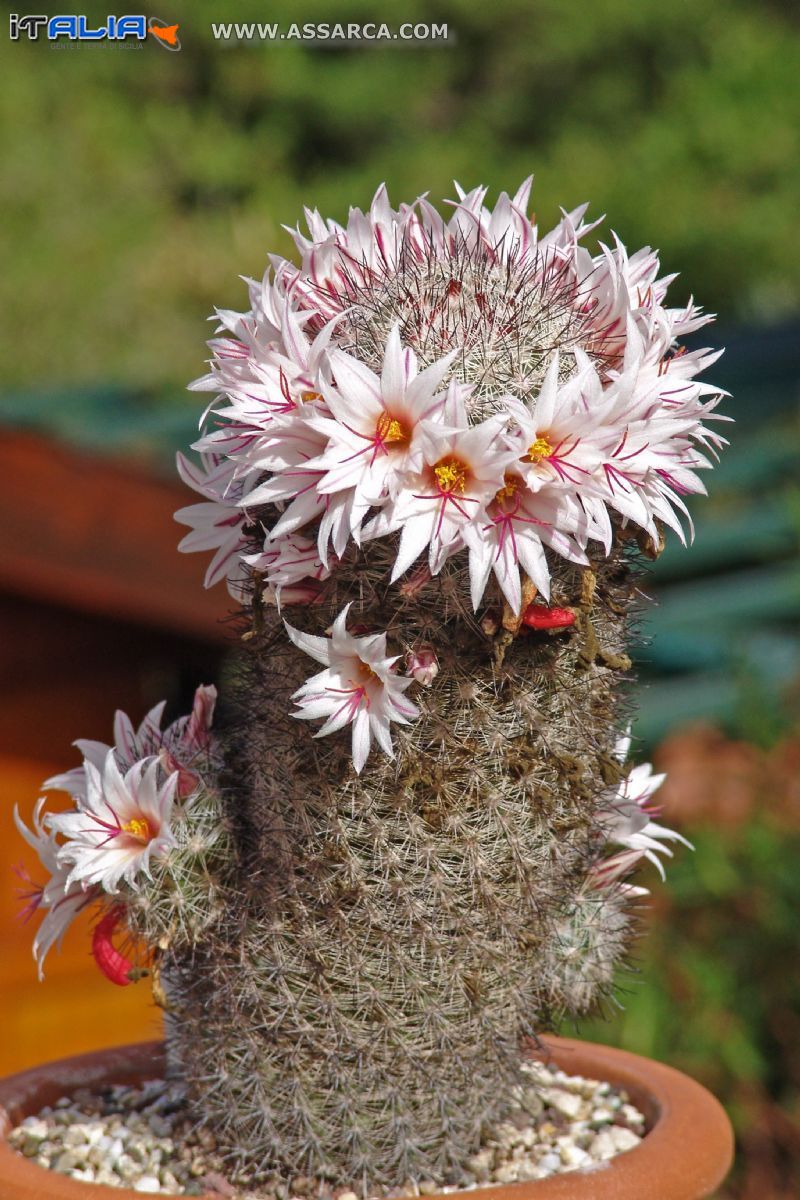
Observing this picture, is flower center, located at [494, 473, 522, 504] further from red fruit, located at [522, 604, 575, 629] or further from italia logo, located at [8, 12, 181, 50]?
italia logo, located at [8, 12, 181, 50]

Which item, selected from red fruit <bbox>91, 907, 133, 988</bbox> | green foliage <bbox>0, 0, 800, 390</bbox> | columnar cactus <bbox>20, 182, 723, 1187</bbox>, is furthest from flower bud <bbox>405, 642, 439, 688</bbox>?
green foliage <bbox>0, 0, 800, 390</bbox>

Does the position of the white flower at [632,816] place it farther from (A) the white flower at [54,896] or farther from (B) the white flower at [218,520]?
(A) the white flower at [54,896]

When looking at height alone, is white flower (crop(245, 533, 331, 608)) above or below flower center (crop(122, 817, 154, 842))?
above

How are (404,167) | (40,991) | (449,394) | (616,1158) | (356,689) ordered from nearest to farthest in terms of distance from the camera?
(449,394) → (356,689) → (616,1158) → (40,991) → (404,167)

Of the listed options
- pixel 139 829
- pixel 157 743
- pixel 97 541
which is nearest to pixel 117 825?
pixel 139 829

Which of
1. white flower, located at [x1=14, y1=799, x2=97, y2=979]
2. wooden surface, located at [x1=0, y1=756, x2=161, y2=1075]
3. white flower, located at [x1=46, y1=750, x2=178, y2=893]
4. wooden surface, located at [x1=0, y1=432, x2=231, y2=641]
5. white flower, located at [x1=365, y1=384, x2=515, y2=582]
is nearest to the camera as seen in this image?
white flower, located at [x1=365, y1=384, x2=515, y2=582]

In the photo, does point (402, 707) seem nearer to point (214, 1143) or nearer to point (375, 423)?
point (375, 423)

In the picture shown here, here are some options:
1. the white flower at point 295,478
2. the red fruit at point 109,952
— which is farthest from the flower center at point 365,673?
the red fruit at point 109,952

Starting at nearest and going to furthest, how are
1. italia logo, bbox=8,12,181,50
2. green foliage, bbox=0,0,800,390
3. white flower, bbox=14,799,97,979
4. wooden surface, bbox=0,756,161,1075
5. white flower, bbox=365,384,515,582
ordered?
white flower, bbox=365,384,515,582
white flower, bbox=14,799,97,979
italia logo, bbox=8,12,181,50
wooden surface, bbox=0,756,161,1075
green foliage, bbox=0,0,800,390
